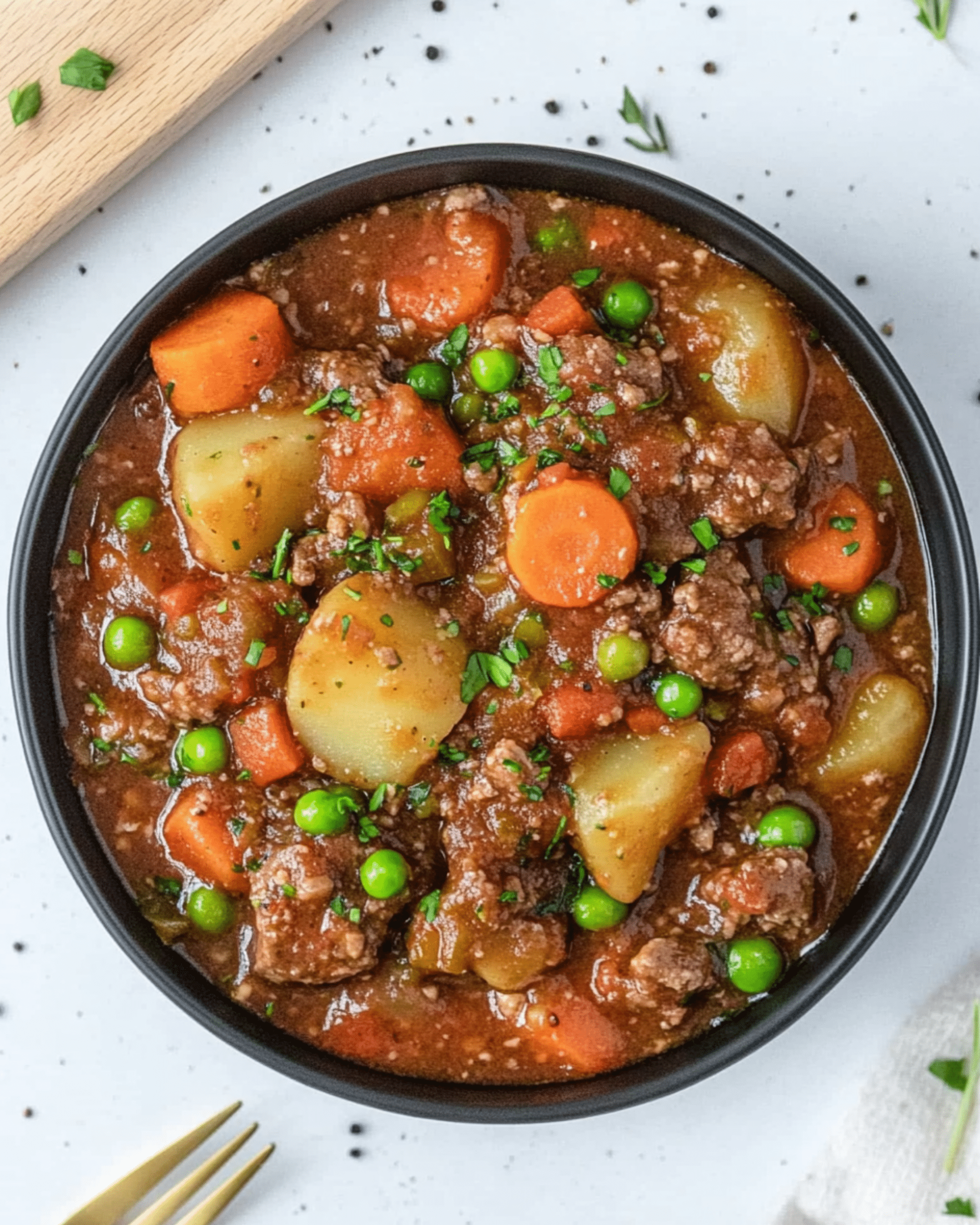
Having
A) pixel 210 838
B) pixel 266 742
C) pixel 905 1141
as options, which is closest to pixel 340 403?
pixel 266 742

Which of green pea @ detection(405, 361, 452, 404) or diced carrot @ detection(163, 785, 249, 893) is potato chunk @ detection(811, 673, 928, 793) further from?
diced carrot @ detection(163, 785, 249, 893)

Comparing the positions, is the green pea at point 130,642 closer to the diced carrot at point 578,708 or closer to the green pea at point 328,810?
the green pea at point 328,810

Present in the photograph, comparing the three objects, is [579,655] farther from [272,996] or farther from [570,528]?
[272,996]

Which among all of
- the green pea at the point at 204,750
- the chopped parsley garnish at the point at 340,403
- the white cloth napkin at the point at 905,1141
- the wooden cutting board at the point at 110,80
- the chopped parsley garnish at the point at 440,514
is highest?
the wooden cutting board at the point at 110,80

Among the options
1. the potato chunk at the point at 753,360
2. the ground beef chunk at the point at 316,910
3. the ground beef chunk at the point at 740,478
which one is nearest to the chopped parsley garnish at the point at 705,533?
the ground beef chunk at the point at 740,478

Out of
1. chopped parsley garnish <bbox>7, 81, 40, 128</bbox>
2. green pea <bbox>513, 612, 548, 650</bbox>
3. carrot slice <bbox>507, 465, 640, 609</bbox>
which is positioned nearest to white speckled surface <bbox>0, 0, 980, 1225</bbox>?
chopped parsley garnish <bbox>7, 81, 40, 128</bbox>

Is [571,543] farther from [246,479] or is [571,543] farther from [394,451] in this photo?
[246,479]
